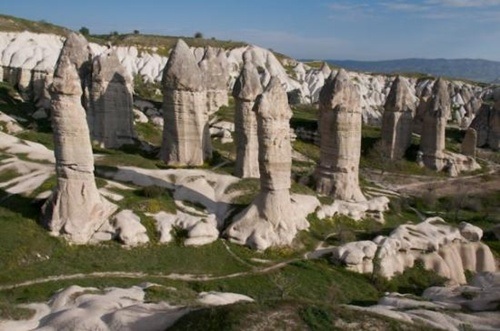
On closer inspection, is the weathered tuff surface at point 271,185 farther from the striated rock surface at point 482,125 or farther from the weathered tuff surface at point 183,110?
the striated rock surface at point 482,125

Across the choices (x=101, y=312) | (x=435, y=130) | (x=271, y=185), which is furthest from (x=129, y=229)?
(x=435, y=130)

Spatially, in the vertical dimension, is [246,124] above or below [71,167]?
above

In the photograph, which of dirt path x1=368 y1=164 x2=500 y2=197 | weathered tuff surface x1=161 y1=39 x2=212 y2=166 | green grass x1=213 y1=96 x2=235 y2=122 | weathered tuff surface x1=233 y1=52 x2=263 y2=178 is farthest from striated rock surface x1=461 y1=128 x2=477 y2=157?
weathered tuff surface x1=161 y1=39 x2=212 y2=166

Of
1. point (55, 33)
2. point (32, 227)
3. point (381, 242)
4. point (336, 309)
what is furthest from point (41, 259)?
point (55, 33)

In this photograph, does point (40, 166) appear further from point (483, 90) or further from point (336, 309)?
point (483, 90)

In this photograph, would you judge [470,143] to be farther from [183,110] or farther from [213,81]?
[183,110]

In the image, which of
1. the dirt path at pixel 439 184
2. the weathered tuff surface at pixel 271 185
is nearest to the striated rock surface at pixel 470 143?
the dirt path at pixel 439 184
